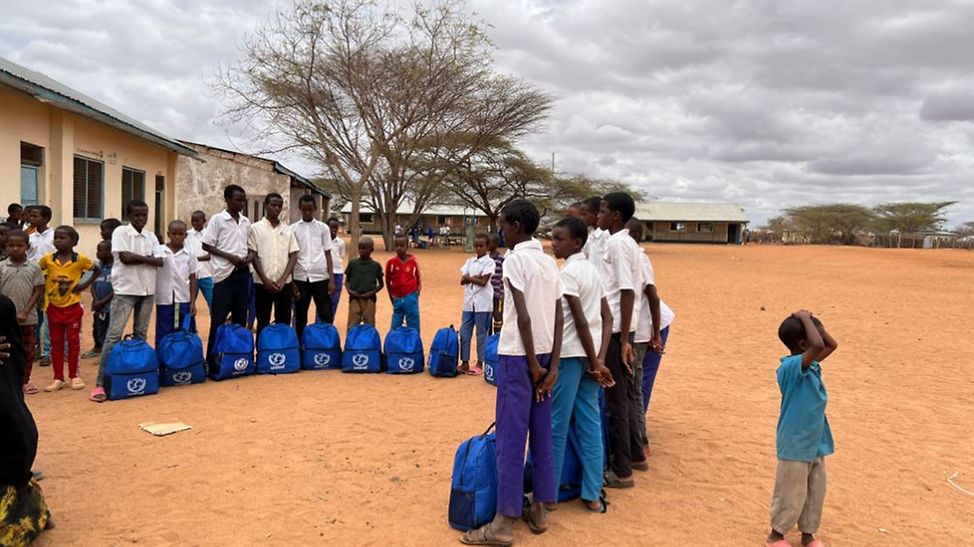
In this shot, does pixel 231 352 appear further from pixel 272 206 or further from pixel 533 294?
pixel 533 294

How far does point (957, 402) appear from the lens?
6.64m

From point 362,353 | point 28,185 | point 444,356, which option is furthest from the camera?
point 28,185

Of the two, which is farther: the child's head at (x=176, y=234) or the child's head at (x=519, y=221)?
the child's head at (x=176, y=234)

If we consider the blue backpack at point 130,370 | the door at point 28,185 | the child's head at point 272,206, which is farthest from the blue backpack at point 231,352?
the door at point 28,185

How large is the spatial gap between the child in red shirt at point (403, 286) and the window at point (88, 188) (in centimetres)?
814

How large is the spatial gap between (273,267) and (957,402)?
7463 millimetres

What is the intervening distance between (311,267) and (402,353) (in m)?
1.39

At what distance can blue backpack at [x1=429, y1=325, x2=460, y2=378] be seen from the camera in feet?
22.4

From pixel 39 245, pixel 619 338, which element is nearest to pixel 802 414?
pixel 619 338

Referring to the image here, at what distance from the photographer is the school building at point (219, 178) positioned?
20797mm

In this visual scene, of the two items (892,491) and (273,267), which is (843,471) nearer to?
(892,491)

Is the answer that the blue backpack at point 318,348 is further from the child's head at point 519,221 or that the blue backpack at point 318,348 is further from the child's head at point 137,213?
the child's head at point 519,221

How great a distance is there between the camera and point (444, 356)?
6801 mm

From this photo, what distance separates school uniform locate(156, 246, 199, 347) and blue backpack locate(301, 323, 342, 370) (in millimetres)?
1298
